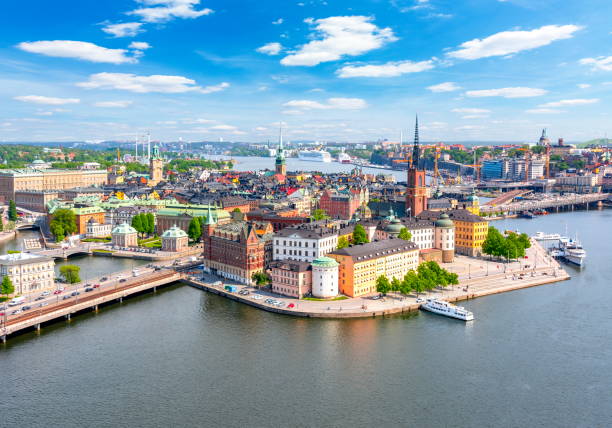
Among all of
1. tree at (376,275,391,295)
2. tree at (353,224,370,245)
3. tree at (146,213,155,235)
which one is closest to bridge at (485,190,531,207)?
tree at (353,224,370,245)

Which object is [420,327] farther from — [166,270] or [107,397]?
[166,270]

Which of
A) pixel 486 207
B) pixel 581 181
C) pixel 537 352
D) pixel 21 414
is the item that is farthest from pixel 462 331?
pixel 581 181

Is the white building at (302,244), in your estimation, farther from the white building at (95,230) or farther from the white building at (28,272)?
the white building at (95,230)

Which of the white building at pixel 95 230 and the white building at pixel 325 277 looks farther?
the white building at pixel 95 230

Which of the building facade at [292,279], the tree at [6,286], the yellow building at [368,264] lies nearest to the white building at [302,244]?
the yellow building at [368,264]

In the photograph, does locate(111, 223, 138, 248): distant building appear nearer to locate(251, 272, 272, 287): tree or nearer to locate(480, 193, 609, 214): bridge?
locate(251, 272, 272, 287): tree

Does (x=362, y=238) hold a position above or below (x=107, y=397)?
above
